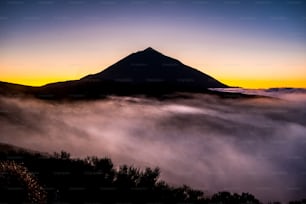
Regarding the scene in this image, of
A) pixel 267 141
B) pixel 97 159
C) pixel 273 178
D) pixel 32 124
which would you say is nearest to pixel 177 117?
pixel 267 141

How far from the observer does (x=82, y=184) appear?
334 inches

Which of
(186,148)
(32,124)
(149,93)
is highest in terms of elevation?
(149,93)

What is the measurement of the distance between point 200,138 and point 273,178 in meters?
31.8

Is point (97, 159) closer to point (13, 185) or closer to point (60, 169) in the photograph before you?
point (60, 169)

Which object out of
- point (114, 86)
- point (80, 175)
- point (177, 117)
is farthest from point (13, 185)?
point (177, 117)

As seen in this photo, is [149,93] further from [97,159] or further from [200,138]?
[97,159]

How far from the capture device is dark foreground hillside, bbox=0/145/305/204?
18.1 ft

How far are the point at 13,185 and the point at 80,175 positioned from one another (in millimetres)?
3708

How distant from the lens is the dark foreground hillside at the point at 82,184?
5507 millimetres

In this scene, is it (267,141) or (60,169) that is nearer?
(60,169)

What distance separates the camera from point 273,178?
11188 cm

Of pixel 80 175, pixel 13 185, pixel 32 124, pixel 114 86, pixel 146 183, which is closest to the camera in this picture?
pixel 13 185

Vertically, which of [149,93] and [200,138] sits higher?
[149,93]

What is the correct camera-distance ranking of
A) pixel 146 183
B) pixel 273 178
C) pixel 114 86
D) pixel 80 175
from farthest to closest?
pixel 273 178
pixel 114 86
pixel 146 183
pixel 80 175
